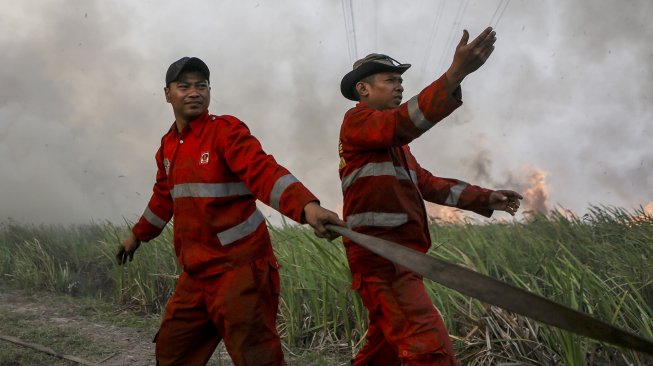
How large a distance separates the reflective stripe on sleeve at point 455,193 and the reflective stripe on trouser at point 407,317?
2.45 ft

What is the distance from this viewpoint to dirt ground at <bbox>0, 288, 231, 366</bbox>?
3.81m

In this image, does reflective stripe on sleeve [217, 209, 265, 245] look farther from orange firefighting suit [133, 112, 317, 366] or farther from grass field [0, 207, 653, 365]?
grass field [0, 207, 653, 365]

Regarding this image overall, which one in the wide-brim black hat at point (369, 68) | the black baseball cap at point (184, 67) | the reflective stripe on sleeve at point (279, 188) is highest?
the wide-brim black hat at point (369, 68)

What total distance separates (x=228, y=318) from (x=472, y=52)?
146 cm

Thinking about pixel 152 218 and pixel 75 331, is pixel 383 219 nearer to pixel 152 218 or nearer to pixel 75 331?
pixel 152 218

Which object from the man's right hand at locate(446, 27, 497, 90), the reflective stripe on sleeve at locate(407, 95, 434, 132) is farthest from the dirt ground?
the man's right hand at locate(446, 27, 497, 90)

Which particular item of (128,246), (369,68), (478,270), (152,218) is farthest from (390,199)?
(128,246)

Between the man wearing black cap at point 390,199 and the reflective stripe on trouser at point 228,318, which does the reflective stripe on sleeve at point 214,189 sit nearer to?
the reflective stripe on trouser at point 228,318

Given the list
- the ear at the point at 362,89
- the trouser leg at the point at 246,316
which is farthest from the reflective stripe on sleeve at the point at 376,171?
the trouser leg at the point at 246,316

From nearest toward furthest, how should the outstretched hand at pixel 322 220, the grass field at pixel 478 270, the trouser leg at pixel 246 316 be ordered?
the outstretched hand at pixel 322 220
the trouser leg at pixel 246 316
the grass field at pixel 478 270

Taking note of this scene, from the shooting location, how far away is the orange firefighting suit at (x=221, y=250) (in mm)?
2324

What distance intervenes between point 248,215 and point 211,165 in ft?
0.92

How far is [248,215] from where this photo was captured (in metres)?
2.47

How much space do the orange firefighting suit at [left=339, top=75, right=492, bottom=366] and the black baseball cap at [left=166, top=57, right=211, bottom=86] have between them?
762 millimetres
